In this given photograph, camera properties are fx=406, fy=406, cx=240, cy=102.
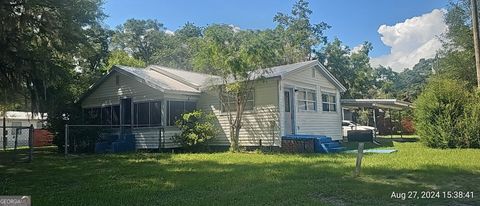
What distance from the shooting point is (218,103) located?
1872 centimetres

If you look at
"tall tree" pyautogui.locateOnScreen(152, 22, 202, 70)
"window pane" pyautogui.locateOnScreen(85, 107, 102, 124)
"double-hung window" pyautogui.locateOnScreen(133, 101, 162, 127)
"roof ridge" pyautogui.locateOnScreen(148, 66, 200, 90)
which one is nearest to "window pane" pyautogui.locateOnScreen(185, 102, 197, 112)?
"roof ridge" pyautogui.locateOnScreen(148, 66, 200, 90)

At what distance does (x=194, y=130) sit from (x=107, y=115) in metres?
6.23

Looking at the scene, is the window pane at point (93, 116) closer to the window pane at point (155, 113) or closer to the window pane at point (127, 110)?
the window pane at point (127, 110)

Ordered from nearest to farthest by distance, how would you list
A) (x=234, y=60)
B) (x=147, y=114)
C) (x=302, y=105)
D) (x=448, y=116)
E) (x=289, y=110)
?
(x=448, y=116)
(x=234, y=60)
(x=289, y=110)
(x=302, y=105)
(x=147, y=114)

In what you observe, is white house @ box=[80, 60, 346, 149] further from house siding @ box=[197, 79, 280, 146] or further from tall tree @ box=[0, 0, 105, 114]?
tall tree @ box=[0, 0, 105, 114]

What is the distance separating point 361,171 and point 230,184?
3106mm

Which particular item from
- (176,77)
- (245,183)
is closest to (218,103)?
(176,77)

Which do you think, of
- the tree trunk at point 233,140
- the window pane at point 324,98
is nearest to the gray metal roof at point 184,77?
the window pane at point 324,98

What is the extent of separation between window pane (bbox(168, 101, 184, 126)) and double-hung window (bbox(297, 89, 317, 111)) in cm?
553

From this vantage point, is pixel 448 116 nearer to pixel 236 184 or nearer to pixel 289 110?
pixel 289 110

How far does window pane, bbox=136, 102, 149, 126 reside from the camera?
19297mm

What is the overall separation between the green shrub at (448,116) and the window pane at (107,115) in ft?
48.7

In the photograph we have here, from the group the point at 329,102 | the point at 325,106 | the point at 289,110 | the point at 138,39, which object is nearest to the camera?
the point at 289,110

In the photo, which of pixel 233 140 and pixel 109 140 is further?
pixel 109 140
